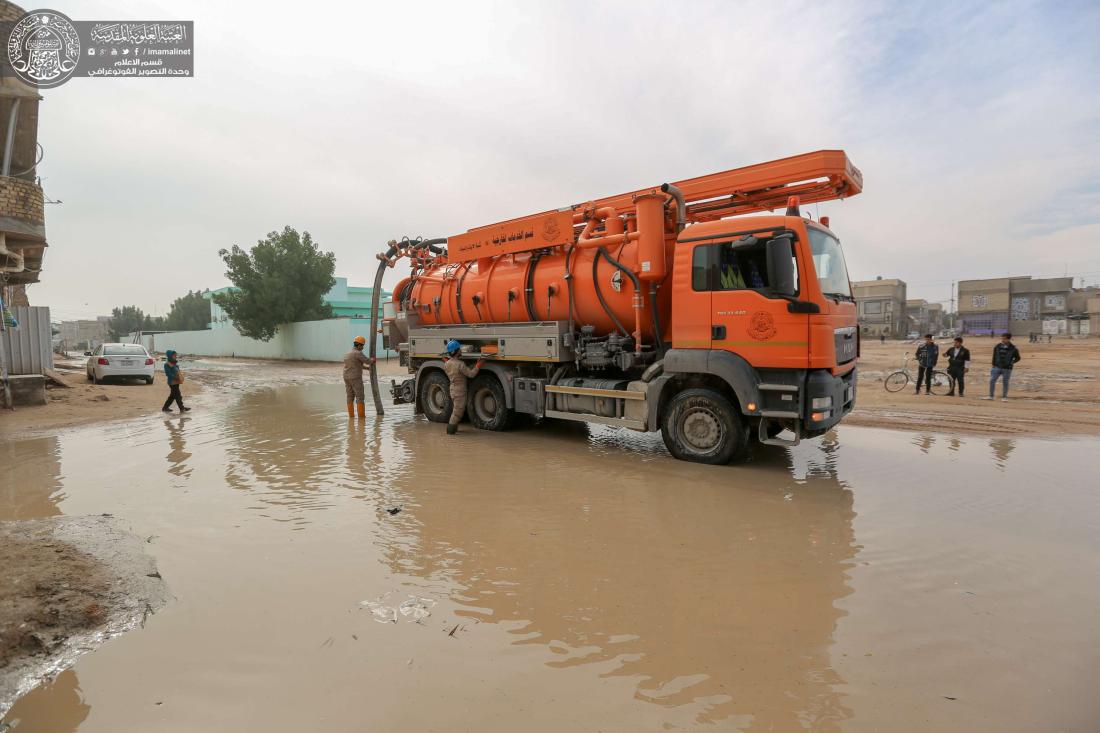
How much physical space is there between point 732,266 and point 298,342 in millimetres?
32347

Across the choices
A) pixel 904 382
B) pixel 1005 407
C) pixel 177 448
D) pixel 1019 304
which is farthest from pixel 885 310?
pixel 177 448

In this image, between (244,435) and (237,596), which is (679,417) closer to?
(237,596)

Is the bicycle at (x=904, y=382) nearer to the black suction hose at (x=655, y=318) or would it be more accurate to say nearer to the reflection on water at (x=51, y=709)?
the black suction hose at (x=655, y=318)

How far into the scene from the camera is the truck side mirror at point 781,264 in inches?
235

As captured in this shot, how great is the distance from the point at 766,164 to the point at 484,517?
5459 mm

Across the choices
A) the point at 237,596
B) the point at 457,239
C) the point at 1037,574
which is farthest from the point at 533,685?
the point at 457,239

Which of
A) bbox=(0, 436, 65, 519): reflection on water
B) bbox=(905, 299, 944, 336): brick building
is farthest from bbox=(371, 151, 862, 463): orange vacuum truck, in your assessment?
bbox=(905, 299, 944, 336): brick building

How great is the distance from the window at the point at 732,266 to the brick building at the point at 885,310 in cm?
5351

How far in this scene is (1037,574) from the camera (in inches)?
147

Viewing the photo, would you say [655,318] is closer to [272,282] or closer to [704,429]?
[704,429]

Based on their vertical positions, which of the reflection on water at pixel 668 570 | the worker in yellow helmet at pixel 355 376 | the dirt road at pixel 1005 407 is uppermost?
the worker in yellow helmet at pixel 355 376

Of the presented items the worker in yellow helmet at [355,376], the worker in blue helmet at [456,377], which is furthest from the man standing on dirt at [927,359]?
the worker in yellow helmet at [355,376]

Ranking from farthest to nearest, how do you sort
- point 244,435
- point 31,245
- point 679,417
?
point 31,245, point 244,435, point 679,417

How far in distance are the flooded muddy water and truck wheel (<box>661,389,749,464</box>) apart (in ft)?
0.85
